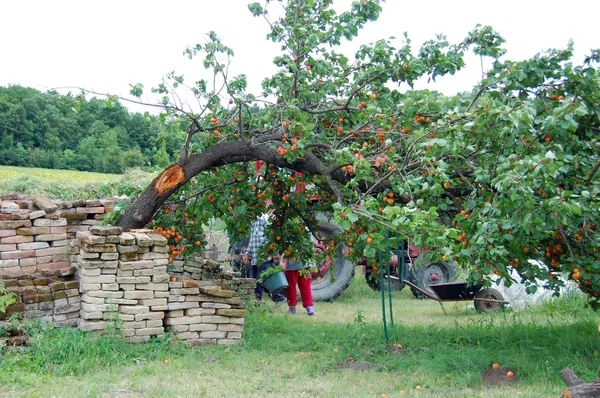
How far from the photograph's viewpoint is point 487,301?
379 inches

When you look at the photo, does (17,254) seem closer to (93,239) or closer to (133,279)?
(93,239)

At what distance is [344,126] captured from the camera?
7102mm

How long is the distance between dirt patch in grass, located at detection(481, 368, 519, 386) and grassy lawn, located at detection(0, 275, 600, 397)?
70 mm

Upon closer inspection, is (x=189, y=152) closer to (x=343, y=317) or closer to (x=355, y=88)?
(x=355, y=88)

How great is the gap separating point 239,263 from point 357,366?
5987 mm

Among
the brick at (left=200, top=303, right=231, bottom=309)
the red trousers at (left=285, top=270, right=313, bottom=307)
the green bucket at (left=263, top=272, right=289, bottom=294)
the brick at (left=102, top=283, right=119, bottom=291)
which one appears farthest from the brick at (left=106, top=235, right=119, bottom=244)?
the red trousers at (left=285, top=270, right=313, bottom=307)

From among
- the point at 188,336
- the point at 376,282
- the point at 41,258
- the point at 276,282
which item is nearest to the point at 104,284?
the point at 188,336

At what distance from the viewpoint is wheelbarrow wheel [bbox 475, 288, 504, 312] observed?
9.57m

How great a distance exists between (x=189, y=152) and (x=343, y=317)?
365cm

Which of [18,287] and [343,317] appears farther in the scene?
[343,317]

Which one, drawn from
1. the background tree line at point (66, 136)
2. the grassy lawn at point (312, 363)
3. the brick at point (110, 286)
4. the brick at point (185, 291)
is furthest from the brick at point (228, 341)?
the background tree line at point (66, 136)

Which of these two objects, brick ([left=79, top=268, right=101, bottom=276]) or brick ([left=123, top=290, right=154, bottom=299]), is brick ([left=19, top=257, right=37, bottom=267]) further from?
brick ([left=123, top=290, right=154, bottom=299])

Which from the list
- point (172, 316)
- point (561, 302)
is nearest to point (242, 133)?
point (172, 316)

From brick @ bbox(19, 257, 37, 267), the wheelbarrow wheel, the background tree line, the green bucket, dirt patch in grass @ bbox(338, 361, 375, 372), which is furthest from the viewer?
the background tree line
